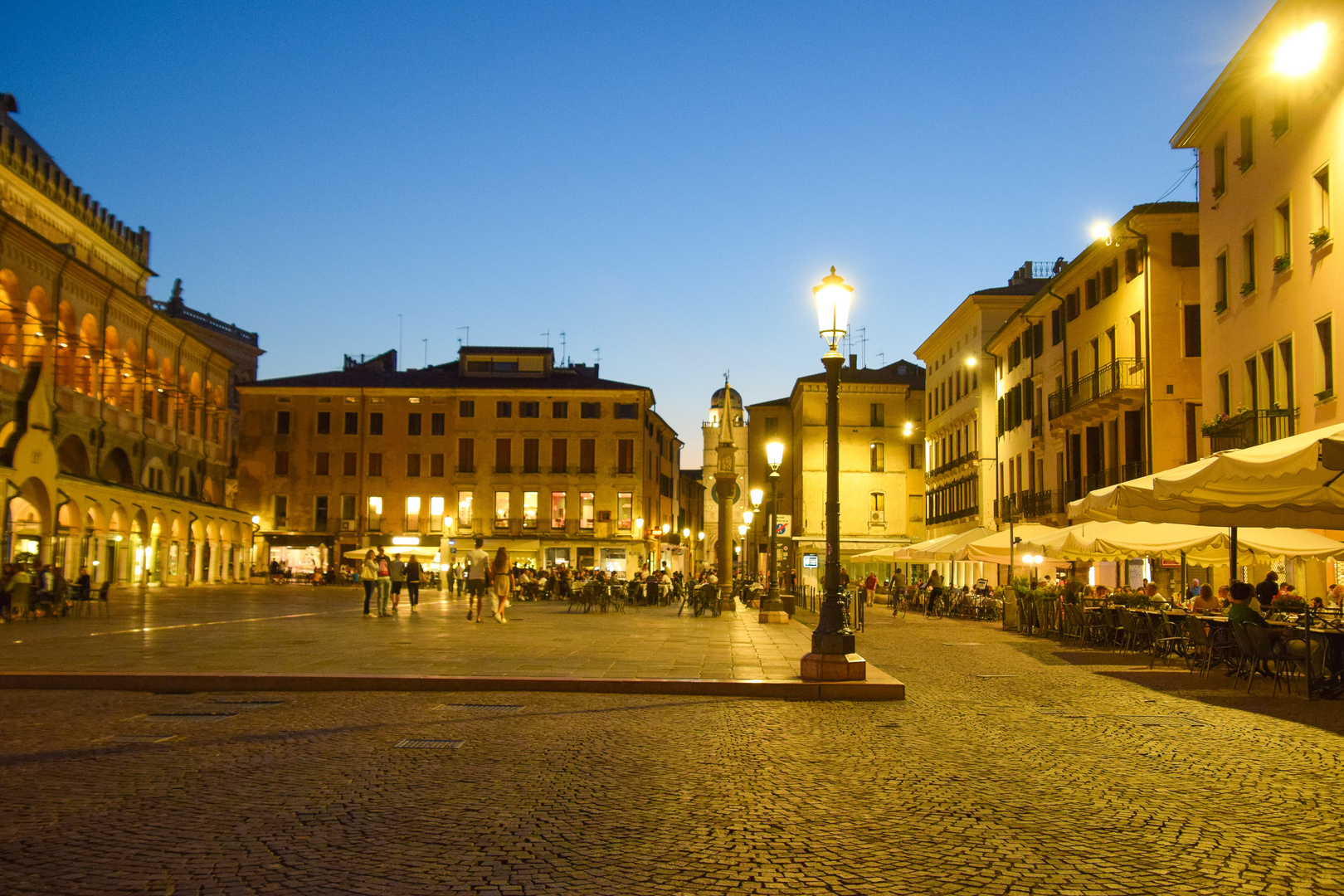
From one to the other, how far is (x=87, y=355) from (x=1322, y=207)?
37.9m

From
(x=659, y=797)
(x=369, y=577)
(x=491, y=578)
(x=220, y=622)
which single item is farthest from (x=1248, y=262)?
(x=659, y=797)

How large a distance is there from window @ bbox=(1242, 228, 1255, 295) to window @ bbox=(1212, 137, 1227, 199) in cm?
179

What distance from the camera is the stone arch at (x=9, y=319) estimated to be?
3666 centimetres

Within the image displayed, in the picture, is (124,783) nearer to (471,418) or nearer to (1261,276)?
(1261,276)

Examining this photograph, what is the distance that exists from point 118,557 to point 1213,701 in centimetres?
3980

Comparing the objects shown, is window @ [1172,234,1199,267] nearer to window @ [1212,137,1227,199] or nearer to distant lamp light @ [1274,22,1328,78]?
window @ [1212,137,1227,199]

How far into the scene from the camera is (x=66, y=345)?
1645 inches

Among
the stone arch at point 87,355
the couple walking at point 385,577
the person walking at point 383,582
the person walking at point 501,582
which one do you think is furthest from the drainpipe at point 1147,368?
the stone arch at point 87,355

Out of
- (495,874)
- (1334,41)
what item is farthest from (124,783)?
(1334,41)

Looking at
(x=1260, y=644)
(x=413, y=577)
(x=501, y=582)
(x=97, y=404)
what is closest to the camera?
(x=1260, y=644)

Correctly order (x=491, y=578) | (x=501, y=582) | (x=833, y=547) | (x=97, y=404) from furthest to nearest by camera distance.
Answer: (x=97, y=404) < (x=491, y=578) < (x=501, y=582) < (x=833, y=547)

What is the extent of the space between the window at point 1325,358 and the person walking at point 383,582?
20377 mm

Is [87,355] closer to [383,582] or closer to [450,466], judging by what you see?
[383,582]

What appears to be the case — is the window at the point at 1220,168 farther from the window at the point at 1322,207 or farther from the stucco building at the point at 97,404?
the stucco building at the point at 97,404
